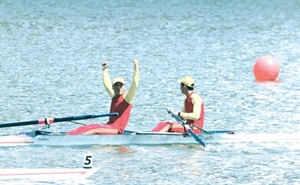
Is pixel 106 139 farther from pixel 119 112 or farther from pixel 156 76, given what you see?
pixel 156 76

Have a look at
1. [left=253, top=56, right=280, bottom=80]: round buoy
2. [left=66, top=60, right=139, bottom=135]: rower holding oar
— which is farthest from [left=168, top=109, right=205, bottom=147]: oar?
[left=253, top=56, right=280, bottom=80]: round buoy

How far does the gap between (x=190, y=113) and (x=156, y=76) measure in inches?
424

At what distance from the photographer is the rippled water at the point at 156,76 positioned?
2095cm

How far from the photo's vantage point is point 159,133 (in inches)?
869

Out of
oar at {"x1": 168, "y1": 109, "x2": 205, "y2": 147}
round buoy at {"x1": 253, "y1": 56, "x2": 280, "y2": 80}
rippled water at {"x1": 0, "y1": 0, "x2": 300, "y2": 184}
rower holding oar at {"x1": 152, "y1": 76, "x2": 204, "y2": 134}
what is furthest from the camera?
round buoy at {"x1": 253, "y1": 56, "x2": 280, "y2": 80}

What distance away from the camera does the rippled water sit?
68.7 ft

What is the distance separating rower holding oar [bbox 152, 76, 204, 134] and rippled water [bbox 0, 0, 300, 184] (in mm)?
425

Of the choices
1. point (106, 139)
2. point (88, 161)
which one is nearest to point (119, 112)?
point (106, 139)

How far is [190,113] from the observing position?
2217 cm

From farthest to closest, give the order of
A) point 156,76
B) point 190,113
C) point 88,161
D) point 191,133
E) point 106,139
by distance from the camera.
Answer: point 156,76 < point 190,113 < point 106,139 < point 191,133 < point 88,161

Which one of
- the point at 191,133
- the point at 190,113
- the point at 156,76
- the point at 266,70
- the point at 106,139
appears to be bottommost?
the point at 106,139

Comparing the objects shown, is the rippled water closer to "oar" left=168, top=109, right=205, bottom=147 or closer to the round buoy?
"oar" left=168, top=109, right=205, bottom=147

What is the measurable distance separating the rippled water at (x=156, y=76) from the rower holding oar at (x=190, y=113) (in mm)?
425

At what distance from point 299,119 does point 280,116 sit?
0.55 metres
